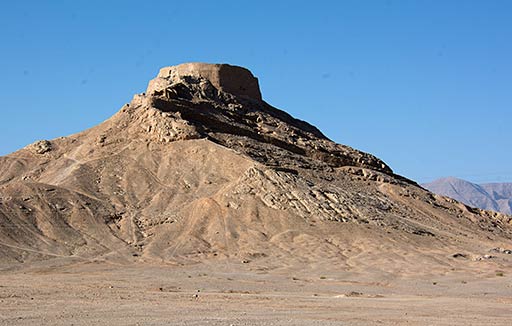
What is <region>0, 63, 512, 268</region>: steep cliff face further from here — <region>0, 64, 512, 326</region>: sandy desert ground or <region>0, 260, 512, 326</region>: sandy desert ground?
<region>0, 260, 512, 326</region>: sandy desert ground

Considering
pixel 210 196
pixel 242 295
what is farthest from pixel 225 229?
pixel 242 295

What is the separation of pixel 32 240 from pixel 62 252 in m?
2.08

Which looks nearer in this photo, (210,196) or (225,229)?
(225,229)

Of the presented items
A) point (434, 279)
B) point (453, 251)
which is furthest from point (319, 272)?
point (453, 251)

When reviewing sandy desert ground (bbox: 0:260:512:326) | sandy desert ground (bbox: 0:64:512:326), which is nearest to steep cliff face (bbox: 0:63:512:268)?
sandy desert ground (bbox: 0:64:512:326)

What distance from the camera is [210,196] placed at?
50.9m

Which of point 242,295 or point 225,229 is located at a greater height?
point 225,229

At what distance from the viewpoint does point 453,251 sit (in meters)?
45.8

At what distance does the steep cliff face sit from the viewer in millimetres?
45625

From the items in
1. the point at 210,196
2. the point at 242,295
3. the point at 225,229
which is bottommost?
the point at 242,295

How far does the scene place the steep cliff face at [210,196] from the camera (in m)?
45.6

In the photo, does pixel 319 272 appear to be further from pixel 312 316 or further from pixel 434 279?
pixel 312 316

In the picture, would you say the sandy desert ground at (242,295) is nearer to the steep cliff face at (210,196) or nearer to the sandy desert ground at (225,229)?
the sandy desert ground at (225,229)

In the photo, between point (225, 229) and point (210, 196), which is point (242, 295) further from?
point (210, 196)
